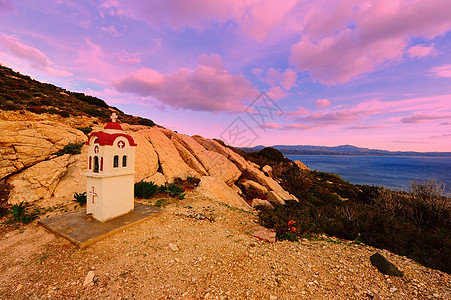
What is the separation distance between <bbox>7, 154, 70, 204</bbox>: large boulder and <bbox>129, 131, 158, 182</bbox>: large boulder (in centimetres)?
390

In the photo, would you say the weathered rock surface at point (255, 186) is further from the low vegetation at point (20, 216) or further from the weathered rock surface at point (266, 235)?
the low vegetation at point (20, 216)

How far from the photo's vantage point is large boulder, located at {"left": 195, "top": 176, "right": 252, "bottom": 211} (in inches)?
438

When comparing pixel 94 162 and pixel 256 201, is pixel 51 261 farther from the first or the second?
pixel 256 201

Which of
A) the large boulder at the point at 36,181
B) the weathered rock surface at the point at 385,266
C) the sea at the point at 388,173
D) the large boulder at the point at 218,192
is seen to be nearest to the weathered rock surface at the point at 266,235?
the weathered rock surface at the point at 385,266

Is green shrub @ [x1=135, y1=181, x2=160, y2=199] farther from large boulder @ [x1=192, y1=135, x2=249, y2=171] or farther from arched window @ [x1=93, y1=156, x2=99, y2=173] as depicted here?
large boulder @ [x1=192, y1=135, x2=249, y2=171]

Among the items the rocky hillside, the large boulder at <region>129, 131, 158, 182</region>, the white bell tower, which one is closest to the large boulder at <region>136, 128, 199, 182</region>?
the rocky hillside

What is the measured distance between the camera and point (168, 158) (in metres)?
14.3

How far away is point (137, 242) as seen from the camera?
5.45 meters

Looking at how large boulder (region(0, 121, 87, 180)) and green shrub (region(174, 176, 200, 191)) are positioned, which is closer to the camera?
large boulder (region(0, 121, 87, 180))

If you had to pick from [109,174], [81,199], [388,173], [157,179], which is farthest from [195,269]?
[388,173]

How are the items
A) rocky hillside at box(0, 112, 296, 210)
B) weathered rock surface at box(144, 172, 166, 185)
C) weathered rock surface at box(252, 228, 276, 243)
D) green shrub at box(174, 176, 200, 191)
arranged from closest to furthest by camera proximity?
weathered rock surface at box(252, 228, 276, 243), rocky hillside at box(0, 112, 296, 210), green shrub at box(174, 176, 200, 191), weathered rock surface at box(144, 172, 166, 185)

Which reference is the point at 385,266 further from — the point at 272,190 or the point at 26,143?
the point at 26,143

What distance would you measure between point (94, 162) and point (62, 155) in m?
6.63

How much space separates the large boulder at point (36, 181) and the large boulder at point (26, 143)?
48 cm
